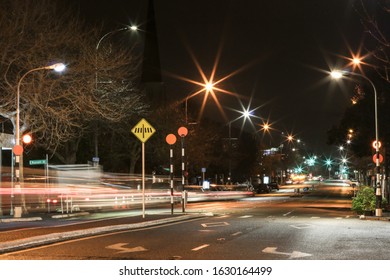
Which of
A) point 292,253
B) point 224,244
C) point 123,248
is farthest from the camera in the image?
point 224,244

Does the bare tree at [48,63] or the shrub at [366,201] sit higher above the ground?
the bare tree at [48,63]

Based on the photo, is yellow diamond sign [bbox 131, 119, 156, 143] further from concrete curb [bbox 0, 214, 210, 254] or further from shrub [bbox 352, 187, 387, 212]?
shrub [bbox 352, 187, 387, 212]

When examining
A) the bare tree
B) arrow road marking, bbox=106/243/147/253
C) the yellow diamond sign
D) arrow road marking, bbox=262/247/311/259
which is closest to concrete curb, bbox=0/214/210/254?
arrow road marking, bbox=106/243/147/253

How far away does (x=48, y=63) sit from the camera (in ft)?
94.6

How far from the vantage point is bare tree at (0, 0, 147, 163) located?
27531mm

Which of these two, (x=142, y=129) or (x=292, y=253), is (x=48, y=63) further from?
(x=292, y=253)

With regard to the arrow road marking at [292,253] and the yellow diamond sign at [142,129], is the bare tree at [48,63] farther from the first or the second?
the arrow road marking at [292,253]

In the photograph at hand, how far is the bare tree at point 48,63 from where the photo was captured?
2753cm

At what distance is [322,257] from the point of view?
1173cm

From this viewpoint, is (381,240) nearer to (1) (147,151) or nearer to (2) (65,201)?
(2) (65,201)

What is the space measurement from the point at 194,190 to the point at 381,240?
39.2m

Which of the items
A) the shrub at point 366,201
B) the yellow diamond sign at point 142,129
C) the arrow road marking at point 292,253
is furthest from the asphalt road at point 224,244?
the shrub at point 366,201

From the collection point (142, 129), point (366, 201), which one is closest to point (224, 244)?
point (142, 129)

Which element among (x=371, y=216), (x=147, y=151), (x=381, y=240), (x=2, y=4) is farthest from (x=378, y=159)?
(x=147, y=151)
